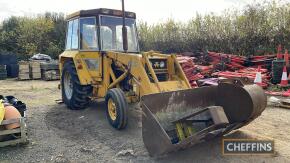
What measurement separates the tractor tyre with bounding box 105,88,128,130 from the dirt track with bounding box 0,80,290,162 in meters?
0.18

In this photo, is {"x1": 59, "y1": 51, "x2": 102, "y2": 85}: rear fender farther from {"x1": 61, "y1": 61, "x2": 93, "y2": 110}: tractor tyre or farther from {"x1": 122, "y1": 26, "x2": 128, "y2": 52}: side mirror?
{"x1": 122, "y1": 26, "x2": 128, "y2": 52}: side mirror

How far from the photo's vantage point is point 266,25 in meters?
12.9

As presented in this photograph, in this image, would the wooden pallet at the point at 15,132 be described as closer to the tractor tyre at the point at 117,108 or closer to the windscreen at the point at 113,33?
the tractor tyre at the point at 117,108

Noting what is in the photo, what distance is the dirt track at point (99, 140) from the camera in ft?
15.0

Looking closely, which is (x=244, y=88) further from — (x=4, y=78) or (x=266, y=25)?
(x=4, y=78)

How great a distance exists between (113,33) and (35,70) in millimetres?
11043

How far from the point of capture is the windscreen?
688cm

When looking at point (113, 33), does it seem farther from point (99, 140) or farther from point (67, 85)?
point (99, 140)

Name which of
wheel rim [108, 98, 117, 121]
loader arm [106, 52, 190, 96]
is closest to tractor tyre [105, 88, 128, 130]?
wheel rim [108, 98, 117, 121]

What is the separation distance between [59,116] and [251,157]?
15.2 feet

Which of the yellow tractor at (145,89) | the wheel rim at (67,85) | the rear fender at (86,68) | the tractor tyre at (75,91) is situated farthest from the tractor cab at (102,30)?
the wheel rim at (67,85)

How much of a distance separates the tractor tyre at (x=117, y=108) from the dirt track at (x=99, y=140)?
0.60ft

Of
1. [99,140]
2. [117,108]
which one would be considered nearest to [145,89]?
[117,108]

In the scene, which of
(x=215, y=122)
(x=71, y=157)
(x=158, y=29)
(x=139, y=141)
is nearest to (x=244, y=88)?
(x=215, y=122)
